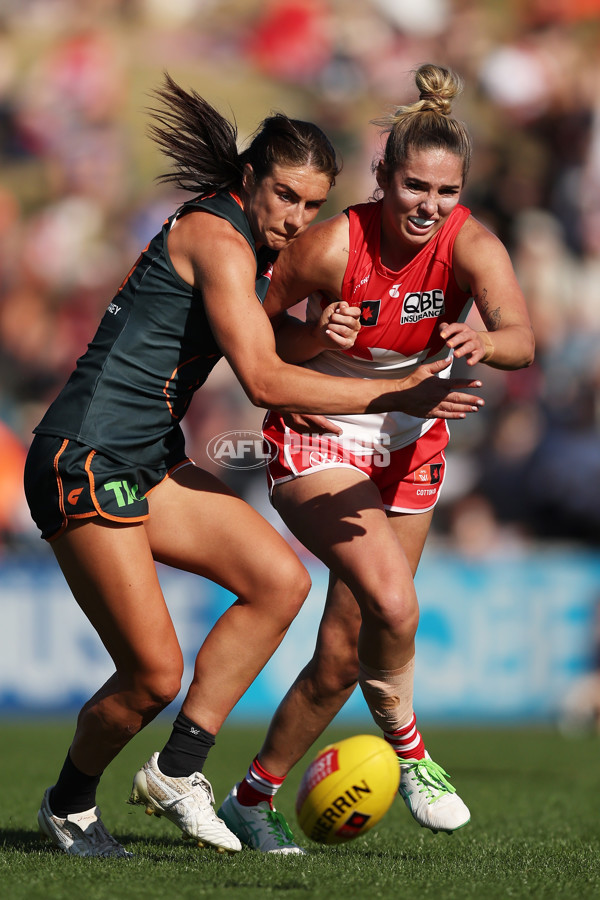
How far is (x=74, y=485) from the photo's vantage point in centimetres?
377

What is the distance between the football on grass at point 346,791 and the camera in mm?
3668

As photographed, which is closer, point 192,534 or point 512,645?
point 192,534

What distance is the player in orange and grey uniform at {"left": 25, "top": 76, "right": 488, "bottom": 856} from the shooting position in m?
3.70

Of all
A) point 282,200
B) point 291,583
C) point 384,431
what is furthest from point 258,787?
point 282,200

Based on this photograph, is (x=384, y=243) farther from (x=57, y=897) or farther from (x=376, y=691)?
(x=57, y=897)

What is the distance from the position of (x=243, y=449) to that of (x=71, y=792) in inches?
127

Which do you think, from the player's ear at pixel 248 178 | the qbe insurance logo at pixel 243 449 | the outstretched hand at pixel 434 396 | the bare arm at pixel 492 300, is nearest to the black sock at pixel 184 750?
the qbe insurance logo at pixel 243 449

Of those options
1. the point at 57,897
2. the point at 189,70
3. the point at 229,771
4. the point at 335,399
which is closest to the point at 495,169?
the point at 189,70

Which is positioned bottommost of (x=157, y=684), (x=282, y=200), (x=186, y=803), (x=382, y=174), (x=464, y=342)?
(x=186, y=803)

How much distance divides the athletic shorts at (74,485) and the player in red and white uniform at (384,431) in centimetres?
72

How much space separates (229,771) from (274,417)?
3065 millimetres

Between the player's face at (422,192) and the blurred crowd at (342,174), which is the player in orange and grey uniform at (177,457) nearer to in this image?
the player's face at (422,192)

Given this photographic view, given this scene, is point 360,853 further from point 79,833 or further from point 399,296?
point 399,296

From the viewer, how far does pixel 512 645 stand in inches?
397
